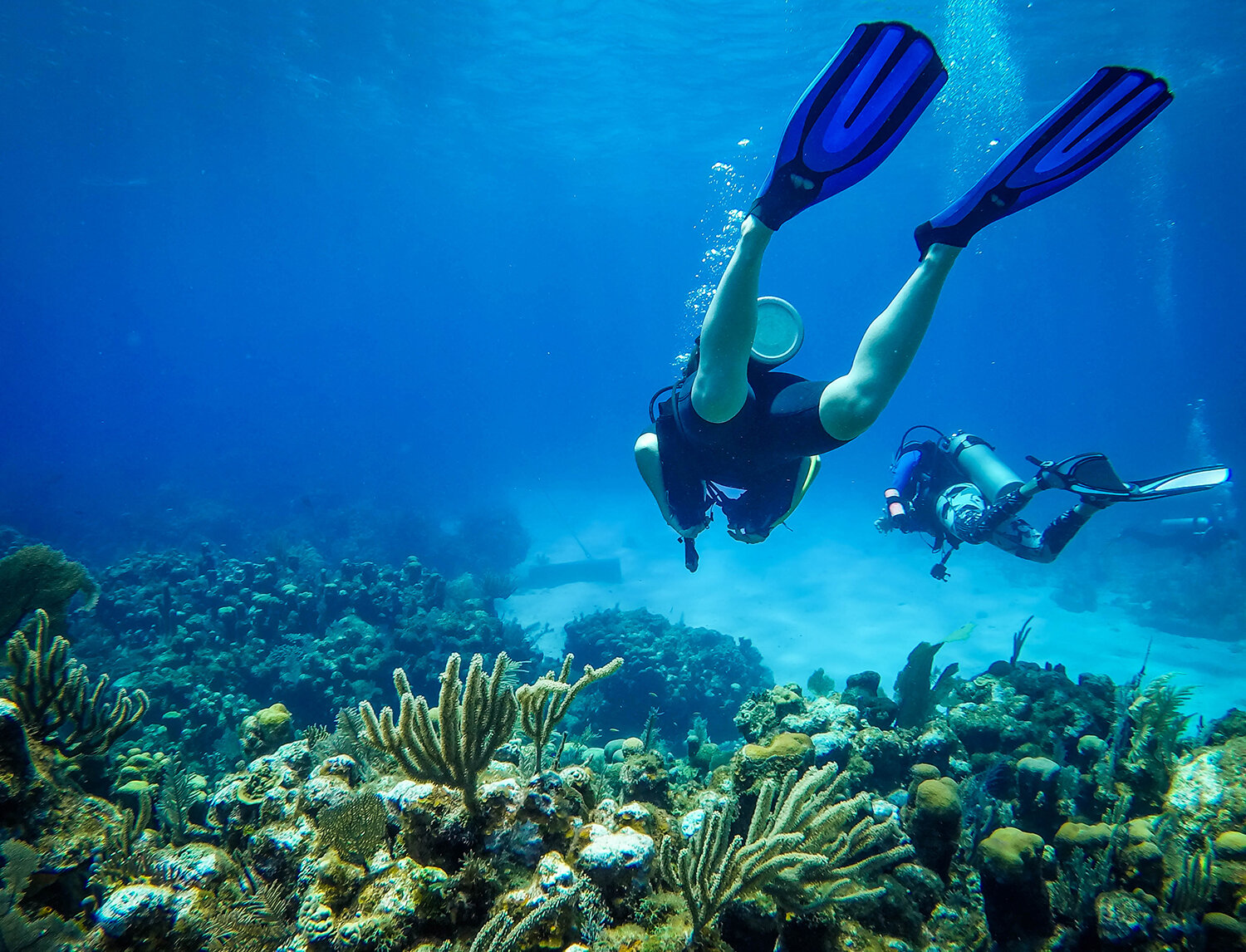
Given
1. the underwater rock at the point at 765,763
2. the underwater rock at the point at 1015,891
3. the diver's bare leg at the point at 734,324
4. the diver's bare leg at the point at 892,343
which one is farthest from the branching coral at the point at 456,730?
the underwater rock at the point at 1015,891

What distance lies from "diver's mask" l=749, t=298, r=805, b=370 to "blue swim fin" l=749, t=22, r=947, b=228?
0.98 metres

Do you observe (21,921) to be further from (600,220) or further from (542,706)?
(600,220)

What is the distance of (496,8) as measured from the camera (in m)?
21.8

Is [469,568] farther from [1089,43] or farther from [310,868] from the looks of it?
[1089,43]

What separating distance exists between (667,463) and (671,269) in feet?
296

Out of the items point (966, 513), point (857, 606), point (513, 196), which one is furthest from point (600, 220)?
point (966, 513)

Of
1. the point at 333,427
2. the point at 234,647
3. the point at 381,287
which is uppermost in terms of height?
the point at 381,287

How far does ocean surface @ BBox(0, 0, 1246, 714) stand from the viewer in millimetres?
20188

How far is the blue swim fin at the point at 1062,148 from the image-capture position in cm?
312

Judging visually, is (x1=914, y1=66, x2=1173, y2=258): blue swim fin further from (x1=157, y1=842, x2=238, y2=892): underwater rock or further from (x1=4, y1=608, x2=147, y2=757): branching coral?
(x1=4, y1=608, x2=147, y2=757): branching coral

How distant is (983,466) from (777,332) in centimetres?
601

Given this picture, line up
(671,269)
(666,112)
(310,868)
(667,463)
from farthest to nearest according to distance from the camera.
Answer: (671,269)
(666,112)
(667,463)
(310,868)

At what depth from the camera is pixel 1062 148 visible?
329cm

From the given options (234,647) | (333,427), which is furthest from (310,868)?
(333,427)
